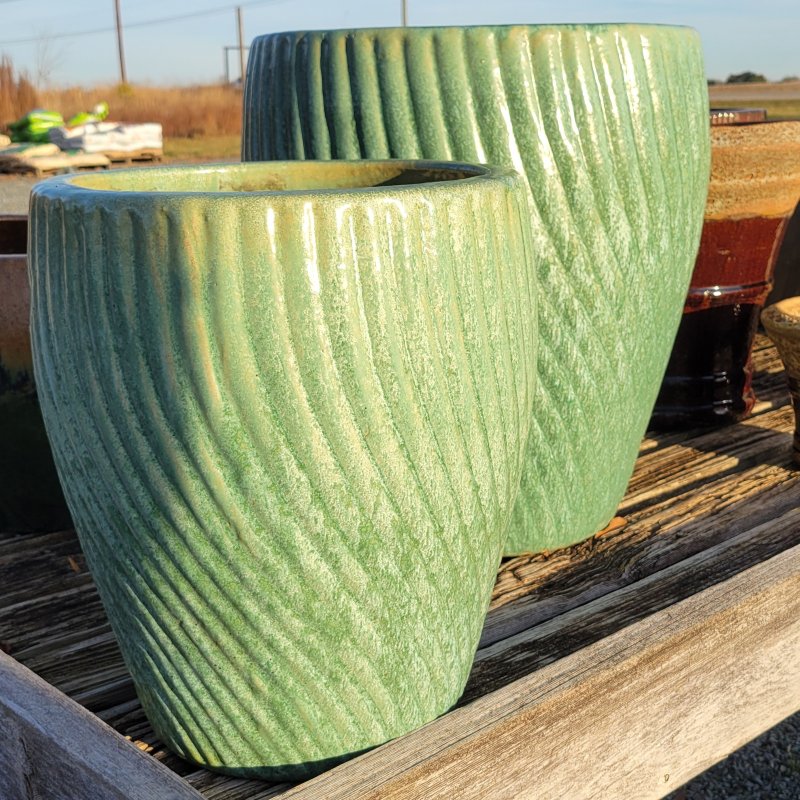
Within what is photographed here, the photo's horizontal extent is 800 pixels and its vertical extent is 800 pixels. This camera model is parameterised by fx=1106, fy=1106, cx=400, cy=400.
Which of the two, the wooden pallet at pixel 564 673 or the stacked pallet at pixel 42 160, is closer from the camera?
the wooden pallet at pixel 564 673

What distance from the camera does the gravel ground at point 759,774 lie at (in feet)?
7.30

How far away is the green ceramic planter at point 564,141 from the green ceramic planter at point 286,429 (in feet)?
0.70

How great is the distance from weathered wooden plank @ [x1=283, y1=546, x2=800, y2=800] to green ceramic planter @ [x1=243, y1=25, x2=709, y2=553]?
33 cm

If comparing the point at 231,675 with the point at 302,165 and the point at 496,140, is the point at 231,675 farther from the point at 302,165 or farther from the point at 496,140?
the point at 496,140

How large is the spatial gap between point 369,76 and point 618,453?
2.13ft

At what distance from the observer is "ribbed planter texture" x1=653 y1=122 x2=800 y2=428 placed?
197 centimetres

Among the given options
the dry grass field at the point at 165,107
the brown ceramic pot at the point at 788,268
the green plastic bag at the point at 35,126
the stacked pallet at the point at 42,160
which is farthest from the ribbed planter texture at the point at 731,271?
the dry grass field at the point at 165,107

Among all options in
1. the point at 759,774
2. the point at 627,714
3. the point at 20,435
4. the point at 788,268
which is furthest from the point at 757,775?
the point at 20,435

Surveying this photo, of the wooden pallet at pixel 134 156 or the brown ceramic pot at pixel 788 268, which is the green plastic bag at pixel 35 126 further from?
the brown ceramic pot at pixel 788 268

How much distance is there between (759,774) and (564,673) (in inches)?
54.7

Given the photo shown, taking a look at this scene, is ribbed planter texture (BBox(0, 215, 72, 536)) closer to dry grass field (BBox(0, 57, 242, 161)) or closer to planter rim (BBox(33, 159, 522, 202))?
planter rim (BBox(33, 159, 522, 202))

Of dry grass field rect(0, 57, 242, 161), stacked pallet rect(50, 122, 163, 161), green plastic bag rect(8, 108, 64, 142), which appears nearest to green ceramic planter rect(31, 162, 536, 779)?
stacked pallet rect(50, 122, 163, 161)

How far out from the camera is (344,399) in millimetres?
947

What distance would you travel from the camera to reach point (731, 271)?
2.10 m
